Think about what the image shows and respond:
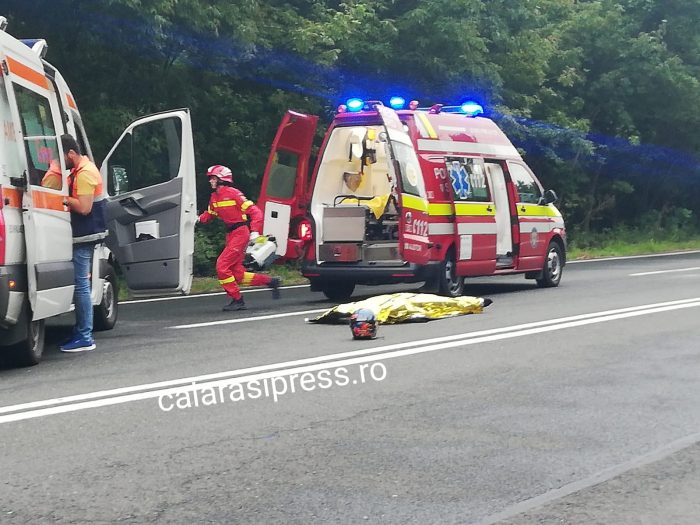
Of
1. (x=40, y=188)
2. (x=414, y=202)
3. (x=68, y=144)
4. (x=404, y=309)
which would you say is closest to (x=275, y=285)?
(x=414, y=202)

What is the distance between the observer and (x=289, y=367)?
26.7 ft

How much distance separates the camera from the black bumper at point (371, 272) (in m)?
13.3

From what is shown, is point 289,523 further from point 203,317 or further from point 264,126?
point 264,126

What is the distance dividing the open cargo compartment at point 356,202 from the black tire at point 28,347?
18.4ft

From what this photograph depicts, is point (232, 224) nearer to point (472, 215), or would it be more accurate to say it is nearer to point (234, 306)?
point (234, 306)

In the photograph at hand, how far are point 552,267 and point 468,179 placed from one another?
2.75 meters

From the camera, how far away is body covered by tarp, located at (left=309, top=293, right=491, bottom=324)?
445 inches

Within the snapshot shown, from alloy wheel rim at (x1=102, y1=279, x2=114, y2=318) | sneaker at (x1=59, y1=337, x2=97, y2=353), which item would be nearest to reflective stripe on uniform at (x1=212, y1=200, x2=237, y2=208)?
alloy wheel rim at (x1=102, y1=279, x2=114, y2=318)

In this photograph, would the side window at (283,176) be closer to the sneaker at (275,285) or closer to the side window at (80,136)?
the sneaker at (275,285)

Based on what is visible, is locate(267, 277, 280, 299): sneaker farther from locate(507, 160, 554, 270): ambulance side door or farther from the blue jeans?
the blue jeans

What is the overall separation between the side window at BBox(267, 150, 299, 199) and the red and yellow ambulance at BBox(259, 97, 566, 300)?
0.01m

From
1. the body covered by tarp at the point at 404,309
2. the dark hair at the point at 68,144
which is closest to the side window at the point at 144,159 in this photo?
the dark hair at the point at 68,144

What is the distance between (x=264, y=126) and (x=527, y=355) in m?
12.7

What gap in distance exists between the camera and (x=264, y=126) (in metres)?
20.6
